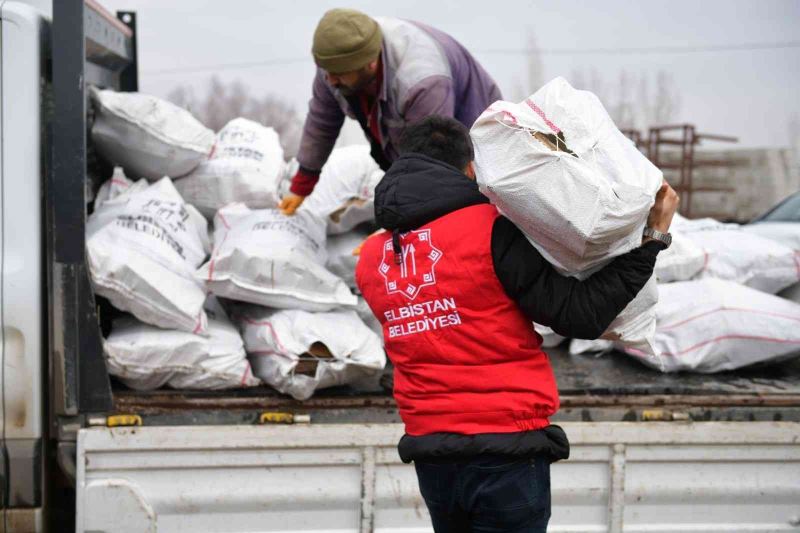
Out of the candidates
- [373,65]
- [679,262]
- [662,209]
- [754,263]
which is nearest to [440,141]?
[662,209]

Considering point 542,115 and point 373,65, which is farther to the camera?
point 373,65

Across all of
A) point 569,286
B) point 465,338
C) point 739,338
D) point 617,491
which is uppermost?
point 569,286

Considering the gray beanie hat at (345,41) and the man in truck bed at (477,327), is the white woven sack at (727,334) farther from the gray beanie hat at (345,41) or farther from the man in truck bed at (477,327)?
the gray beanie hat at (345,41)

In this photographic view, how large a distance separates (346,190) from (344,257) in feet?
1.22

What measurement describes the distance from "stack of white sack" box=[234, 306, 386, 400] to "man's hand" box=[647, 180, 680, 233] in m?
1.19

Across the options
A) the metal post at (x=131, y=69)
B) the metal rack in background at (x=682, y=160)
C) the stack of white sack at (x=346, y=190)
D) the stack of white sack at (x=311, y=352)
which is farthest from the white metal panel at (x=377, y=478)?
the metal rack in background at (x=682, y=160)

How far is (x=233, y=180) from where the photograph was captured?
364cm

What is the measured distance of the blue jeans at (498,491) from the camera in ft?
6.27

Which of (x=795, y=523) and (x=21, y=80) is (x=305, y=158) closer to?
(x=21, y=80)

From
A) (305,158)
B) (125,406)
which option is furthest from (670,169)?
(125,406)

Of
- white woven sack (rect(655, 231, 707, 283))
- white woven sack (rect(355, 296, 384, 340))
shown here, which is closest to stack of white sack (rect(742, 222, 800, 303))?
white woven sack (rect(655, 231, 707, 283))

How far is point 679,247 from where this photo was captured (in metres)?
3.60

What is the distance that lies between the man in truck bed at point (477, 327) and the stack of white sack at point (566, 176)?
0.20ft

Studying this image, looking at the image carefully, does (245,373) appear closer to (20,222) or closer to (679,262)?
(20,222)
